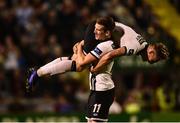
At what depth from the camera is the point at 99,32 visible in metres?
9.96

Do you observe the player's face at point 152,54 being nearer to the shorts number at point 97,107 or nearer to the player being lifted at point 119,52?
the player being lifted at point 119,52

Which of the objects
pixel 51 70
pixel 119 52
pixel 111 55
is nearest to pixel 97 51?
pixel 111 55

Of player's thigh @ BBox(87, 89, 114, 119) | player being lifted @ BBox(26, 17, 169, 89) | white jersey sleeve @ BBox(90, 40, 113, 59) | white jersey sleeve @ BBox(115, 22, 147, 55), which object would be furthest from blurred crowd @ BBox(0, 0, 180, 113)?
white jersey sleeve @ BBox(90, 40, 113, 59)

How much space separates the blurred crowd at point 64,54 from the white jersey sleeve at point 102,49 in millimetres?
5675

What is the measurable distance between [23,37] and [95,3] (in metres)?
1.94

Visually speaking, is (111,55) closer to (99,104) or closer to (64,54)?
(99,104)

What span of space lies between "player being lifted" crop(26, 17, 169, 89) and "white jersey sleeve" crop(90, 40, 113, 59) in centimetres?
7

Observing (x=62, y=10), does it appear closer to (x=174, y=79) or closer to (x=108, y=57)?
(x=174, y=79)

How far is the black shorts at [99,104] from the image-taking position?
409 inches

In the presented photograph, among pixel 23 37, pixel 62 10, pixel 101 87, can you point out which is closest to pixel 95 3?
pixel 62 10

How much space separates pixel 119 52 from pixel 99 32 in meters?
0.39

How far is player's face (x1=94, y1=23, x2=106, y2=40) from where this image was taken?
9.93m

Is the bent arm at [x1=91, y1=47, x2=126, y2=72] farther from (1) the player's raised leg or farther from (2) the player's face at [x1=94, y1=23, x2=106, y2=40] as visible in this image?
(1) the player's raised leg

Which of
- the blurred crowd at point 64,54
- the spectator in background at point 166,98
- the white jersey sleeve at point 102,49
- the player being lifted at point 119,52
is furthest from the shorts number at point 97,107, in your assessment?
the spectator in background at point 166,98
